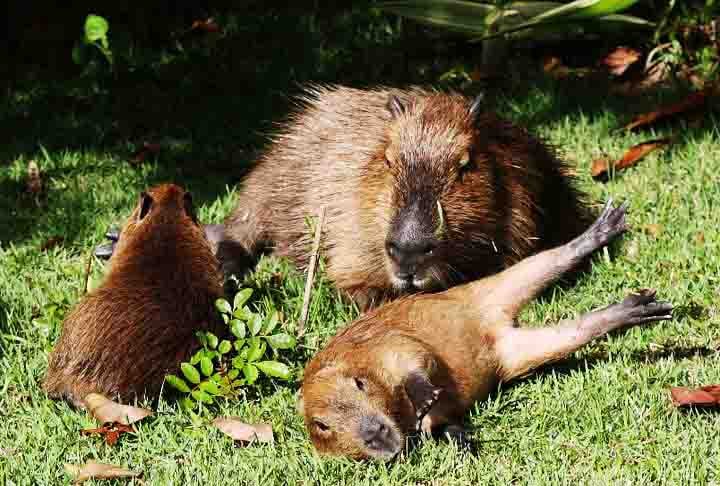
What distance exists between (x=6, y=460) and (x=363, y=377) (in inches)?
46.7

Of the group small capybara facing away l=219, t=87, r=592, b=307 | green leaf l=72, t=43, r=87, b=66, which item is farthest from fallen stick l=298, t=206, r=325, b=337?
green leaf l=72, t=43, r=87, b=66

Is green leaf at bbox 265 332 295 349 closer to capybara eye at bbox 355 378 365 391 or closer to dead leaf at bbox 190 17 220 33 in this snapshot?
capybara eye at bbox 355 378 365 391

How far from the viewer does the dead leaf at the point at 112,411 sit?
3682mm

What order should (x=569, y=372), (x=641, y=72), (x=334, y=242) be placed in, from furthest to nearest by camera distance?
1. (x=641, y=72)
2. (x=334, y=242)
3. (x=569, y=372)

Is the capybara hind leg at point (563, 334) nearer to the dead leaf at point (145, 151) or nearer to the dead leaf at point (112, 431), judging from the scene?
the dead leaf at point (112, 431)

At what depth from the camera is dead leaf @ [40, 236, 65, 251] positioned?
520cm

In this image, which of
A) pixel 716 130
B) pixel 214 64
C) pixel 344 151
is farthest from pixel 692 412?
pixel 214 64

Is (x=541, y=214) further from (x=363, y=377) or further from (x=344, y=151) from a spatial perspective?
(x=363, y=377)

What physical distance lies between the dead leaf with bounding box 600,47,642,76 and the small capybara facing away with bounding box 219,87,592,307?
182cm

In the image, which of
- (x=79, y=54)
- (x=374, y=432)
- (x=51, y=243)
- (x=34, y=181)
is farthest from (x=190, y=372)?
(x=79, y=54)

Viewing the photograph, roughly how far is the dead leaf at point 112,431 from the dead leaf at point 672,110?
134 inches

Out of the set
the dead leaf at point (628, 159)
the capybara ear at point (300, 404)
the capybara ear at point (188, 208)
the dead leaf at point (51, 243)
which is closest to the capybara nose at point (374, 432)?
the capybara ear at point (300, 404)

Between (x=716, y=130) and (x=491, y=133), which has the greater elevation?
(x=491, y=133)

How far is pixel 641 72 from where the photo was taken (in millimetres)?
6758
